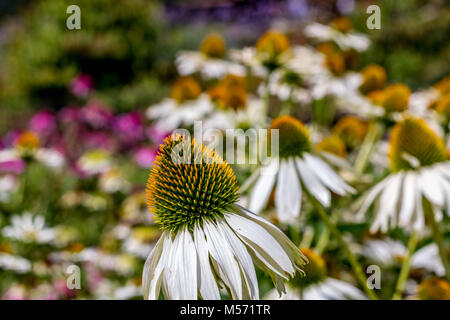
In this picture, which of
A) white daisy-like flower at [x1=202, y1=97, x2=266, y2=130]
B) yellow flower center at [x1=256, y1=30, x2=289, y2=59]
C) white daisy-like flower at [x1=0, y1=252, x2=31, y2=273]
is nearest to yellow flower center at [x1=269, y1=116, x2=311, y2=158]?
white daisy-like flower at [x1=202, y1=97, x2=266, y2=130]

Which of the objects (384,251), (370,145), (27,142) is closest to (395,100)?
(370,145)

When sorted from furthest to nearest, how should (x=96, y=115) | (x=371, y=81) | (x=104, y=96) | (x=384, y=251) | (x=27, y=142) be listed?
(x=104, y=96)
(x=96, y=115)
(x=27, y=142)
(x=371, y=81)
(x=384, y=251)

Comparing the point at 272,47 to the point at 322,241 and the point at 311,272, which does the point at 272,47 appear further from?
the point at 311,272

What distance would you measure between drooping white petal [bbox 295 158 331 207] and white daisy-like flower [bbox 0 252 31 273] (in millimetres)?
965

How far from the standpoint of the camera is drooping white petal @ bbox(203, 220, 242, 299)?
46cm

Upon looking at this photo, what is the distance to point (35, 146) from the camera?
1838 mm

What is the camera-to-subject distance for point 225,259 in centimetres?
48

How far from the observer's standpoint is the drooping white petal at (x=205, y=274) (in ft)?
1.50

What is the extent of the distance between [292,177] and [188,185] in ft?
0.89

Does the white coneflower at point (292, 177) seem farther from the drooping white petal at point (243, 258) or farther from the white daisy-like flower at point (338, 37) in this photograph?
the white daisy-like flower at point (338, 37)

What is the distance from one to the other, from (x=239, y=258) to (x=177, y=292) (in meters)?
0.07

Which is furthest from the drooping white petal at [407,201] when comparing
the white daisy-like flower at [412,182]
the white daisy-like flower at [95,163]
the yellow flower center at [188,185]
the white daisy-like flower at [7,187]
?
the white daisy-like flower at [7,187]

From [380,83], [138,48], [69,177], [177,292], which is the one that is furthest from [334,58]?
[138,48]

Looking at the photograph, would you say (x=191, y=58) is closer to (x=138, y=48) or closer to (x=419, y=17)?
(x=138, y=48)
